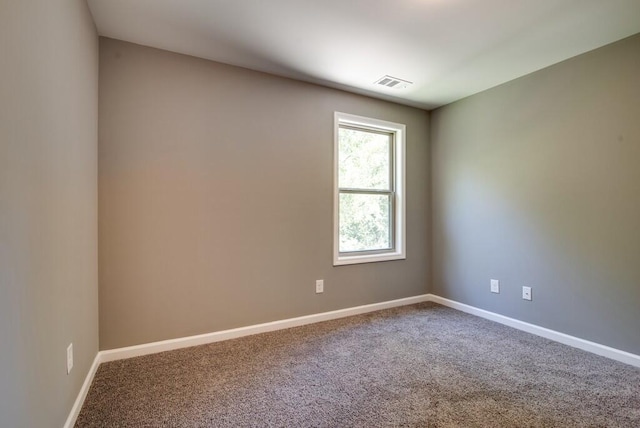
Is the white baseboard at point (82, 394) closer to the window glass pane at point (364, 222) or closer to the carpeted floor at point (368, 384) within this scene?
the carpeted floor at point (368, 384)

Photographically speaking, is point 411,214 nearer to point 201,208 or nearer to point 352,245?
point 352,245

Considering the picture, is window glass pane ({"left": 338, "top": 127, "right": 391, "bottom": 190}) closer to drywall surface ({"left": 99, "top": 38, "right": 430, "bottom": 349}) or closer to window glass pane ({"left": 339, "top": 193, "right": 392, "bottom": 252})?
window glass pane ({"left": 339, "top": 193, "right": 392, "bottom": 252})

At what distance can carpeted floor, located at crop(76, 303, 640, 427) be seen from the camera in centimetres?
166

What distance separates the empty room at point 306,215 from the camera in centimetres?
151

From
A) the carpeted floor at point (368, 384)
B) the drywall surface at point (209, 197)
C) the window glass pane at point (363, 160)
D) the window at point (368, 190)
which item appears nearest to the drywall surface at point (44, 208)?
the drywall surface at point (209, 197)

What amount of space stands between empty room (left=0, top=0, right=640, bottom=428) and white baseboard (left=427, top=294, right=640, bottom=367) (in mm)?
19

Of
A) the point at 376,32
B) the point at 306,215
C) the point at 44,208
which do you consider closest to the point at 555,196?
the point at 376,32

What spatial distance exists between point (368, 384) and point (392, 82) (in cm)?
270

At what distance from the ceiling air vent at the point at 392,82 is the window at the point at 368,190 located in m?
0.44

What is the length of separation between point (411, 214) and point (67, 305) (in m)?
3.32

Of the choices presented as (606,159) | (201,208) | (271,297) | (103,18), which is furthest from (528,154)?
(103,18)

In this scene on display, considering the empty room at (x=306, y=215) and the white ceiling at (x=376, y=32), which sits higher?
the white ceiling at (x=376, y=32)

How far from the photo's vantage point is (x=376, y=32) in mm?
2244

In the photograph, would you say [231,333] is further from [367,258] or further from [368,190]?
[368,190]
